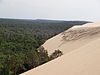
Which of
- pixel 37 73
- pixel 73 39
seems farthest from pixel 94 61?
pixel 73 39

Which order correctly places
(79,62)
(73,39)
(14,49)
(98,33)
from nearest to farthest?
(79,62) < (98,33) < (73,39) < (14,49)

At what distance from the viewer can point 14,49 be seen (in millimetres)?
36469

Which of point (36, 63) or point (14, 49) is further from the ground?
point (36, 63)

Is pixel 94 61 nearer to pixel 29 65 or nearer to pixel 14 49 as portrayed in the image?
pixel 29 65

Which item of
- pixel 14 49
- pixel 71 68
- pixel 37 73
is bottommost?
pixel 14 49

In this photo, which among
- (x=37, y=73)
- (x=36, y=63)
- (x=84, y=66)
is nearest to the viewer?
(x=84, y=66)

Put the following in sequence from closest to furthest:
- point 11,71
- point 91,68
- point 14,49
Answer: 1. point 91,68
2. point 11,71
3. point 14,49

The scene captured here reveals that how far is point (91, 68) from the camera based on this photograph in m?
8.08

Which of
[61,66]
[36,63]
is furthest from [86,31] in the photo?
[61,66]

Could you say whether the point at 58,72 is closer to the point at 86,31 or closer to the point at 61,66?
the point at 61,66

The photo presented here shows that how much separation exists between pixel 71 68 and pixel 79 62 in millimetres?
683

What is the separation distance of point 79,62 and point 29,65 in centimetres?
665

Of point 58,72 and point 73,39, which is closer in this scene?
point 58,72

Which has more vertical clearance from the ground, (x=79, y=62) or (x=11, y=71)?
(x=79, y=62)
